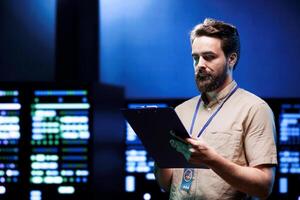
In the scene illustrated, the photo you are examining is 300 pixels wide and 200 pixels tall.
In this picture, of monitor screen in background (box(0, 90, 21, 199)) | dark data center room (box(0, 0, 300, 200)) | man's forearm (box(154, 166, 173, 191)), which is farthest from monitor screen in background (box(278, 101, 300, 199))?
man's forearm (box(154, 166, 173, 191))

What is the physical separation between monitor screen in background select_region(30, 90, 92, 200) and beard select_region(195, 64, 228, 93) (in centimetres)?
208

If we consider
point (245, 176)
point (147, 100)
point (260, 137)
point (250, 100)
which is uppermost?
point (250, 100)

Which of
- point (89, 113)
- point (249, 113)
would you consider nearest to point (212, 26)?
point (249, 113)

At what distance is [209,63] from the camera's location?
2.20 m

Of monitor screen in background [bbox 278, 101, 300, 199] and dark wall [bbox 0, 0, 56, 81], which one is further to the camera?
dark wall [bbox 0, 0, 56, 81]

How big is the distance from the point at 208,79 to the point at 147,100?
7.67 feet

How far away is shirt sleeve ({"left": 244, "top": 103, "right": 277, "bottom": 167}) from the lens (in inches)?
83.4

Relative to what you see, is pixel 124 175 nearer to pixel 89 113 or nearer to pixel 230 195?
pixel 89 113

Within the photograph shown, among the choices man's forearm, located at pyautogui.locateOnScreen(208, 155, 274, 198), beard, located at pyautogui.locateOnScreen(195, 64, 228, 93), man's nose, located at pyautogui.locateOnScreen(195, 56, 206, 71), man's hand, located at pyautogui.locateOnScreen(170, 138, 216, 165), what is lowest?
man's forearm, located at pyautogui.locateOnScreen(208, 155, 274, 198)

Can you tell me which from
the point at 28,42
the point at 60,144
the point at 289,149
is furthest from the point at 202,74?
the point at 28,42

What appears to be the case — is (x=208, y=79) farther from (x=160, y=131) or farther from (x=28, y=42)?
(x=28, y=42)

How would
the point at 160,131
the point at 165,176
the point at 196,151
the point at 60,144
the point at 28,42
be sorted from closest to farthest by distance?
1. the point at 196,151
2. the point at 160,131
3. the point at 165,176
4. the point at 60,144
5. the point at 28,42

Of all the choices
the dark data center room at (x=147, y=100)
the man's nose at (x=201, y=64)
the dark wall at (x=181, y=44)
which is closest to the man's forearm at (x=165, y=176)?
the dark data center room at (x=147, y=100)

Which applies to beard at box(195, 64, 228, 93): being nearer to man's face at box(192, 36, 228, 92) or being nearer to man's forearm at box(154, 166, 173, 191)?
man's face at box(192, 36, 228, 92)
